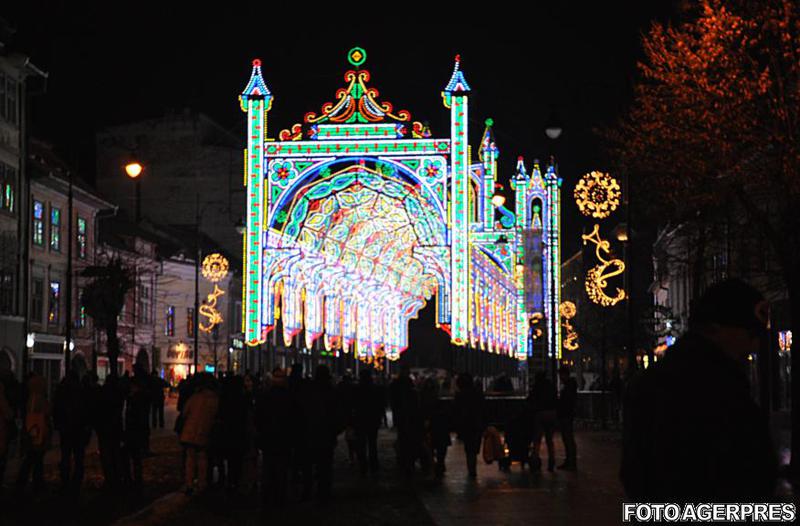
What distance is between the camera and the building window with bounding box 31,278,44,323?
51.8 m

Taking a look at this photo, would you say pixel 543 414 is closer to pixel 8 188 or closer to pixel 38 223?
pixel 8 188

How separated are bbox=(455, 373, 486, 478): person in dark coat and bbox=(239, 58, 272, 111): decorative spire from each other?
2195cm

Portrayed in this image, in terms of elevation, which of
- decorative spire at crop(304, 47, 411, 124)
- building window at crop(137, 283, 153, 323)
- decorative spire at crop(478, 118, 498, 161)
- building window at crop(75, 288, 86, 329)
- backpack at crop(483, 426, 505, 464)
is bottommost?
backpack at crop(483, 426, 505, 464)

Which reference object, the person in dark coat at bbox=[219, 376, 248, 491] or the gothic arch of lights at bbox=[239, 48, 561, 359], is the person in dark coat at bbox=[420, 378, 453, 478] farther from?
the gothic arch of lights at bbox=[239, 48, 561, 359]

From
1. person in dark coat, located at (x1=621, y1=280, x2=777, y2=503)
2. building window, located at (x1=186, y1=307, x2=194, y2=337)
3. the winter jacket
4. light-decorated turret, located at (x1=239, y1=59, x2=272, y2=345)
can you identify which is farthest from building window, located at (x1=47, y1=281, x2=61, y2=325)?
person in dark coat, located at (x1=621, y1=280, x2=777, y2=503)

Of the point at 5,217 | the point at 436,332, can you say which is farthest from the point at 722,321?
the point at 436,332

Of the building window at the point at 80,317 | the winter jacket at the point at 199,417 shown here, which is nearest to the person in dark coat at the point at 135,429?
the winter jacket at the point at 199,417

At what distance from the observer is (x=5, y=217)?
47.5 m

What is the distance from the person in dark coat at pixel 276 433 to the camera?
1791 cm

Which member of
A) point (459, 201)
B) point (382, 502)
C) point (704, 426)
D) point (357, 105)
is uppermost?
point (357, 105)

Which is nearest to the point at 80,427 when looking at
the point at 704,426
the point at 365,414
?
the point at 365,414

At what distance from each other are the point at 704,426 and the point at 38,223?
162 ft

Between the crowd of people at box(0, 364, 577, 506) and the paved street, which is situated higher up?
the crowd of people at box(0, 364, 577, 506)

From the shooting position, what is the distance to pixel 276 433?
17969 millimetres
